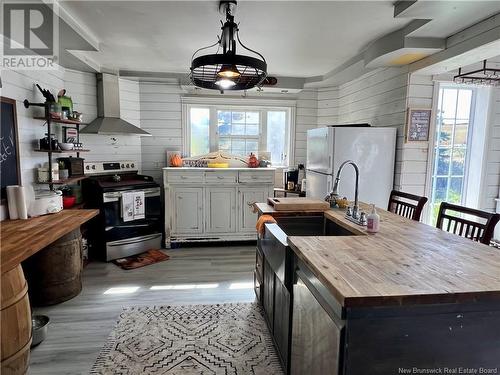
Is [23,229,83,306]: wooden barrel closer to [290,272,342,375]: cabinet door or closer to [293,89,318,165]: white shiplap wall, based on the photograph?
[290,272,342,375]: cabinet door

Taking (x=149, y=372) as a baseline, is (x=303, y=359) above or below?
above

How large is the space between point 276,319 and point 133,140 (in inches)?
138

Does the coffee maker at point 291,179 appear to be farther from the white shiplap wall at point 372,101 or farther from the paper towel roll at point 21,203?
the paper towel roll at point 21,203

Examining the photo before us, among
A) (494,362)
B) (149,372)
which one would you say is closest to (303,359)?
(494,362)

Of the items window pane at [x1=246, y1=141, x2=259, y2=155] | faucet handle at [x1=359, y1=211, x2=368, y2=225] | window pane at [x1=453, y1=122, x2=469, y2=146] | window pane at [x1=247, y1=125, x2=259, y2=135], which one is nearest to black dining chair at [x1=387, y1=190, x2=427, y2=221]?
faucet handle at [x1=359, y1=211, x2=368, y2=225]

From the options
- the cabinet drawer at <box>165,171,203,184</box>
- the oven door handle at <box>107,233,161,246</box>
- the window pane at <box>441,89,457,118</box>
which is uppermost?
the window pane at <box>441,89,457,118</box>

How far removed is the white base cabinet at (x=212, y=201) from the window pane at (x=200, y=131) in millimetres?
656

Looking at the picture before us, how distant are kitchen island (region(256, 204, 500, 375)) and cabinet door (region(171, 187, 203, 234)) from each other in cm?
299

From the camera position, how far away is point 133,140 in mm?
4547

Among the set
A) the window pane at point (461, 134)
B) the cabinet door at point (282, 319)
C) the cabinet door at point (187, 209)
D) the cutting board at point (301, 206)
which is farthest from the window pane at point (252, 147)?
the cabinet door at point (282, 319)

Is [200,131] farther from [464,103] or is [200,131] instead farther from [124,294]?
[464,103]

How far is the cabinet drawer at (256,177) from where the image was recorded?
4391 millimetres

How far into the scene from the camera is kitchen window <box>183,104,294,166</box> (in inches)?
190

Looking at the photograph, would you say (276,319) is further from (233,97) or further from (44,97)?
(233,97)
